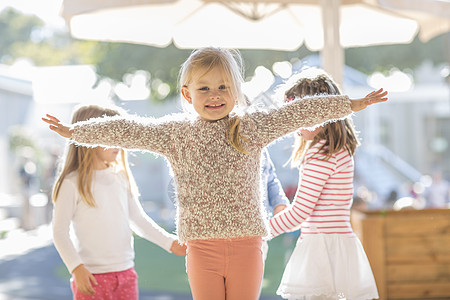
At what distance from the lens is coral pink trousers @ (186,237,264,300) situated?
6.68 ft

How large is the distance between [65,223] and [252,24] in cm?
339

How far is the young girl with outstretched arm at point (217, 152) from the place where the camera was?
2035 mm

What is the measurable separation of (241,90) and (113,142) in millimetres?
510

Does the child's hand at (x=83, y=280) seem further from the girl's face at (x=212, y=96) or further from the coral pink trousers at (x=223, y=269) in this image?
the girl's face at (x=212, y=96)

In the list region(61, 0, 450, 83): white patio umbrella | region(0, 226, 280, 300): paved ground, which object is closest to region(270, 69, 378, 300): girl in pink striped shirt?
region(61, 0, 450, 83): white patio umbrella

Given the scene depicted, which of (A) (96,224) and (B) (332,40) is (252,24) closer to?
(B) (332,40)

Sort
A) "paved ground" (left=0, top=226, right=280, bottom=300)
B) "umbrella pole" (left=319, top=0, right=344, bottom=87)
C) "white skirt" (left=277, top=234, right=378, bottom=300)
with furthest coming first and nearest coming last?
"paved ground" (left=0, top=226, right=280, bottom=300) < "umbrella pole" (left=319, top=0, right=344, bottom=87) < "white skirt" (left=277, top=234, right=378, bottom=300)

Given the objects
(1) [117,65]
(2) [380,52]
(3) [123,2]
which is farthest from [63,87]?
(3) [123,2]

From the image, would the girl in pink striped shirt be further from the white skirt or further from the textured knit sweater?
the textured knit sweater

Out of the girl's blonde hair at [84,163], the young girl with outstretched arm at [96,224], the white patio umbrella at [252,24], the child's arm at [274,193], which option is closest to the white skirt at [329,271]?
the child's arm at [274,193]

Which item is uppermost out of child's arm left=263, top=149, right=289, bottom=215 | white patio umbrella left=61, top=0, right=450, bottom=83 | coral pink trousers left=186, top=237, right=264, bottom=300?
white patio umbrella left=61, top=0, right=450, bottom=83

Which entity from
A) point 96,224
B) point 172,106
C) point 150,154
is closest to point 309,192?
point 96,224

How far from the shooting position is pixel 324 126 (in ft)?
8.16

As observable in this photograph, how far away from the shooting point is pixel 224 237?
6.65 feet
